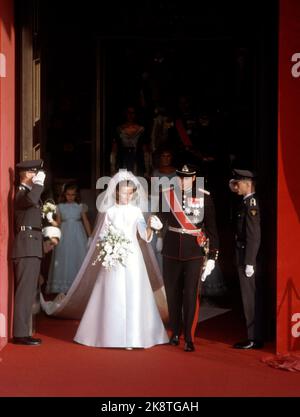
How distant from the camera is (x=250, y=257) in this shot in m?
8.55

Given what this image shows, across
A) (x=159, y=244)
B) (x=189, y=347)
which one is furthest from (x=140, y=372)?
(x=159, y=244)

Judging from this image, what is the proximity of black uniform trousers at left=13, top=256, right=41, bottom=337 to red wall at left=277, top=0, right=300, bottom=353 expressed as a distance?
2.16 m

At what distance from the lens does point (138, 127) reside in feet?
41.7

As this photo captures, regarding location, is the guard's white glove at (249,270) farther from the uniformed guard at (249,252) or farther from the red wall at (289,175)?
the red wall at (289,175)

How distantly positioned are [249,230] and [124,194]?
114cm

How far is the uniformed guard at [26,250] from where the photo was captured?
8.57 meters

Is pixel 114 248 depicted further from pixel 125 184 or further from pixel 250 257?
pixel 250 257

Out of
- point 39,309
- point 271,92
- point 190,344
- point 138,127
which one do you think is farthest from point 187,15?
point 190,344

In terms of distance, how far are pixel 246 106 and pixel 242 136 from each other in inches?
16.7

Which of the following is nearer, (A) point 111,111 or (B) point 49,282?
(B) point 49,282

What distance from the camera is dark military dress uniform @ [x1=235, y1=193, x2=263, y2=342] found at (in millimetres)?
8562

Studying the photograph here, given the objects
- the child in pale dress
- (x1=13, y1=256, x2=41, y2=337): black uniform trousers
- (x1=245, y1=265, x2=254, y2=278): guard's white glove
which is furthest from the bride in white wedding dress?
the child in pale dress

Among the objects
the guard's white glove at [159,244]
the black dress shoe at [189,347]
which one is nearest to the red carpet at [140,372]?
the black dress shoe at [189,347]

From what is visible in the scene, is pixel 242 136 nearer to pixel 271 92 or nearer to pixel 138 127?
pixel 138 127
